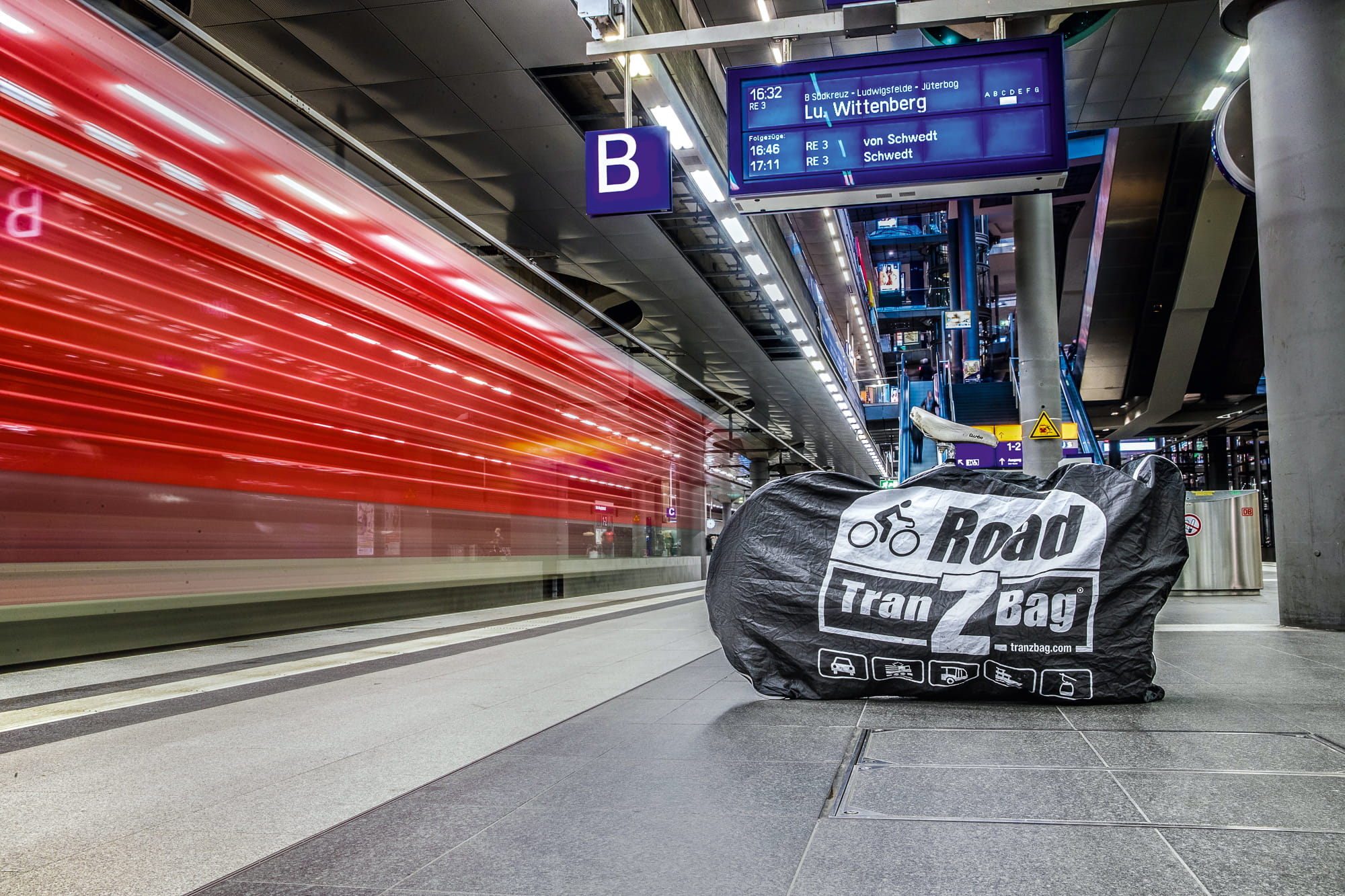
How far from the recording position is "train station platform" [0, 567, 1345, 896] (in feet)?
7.07

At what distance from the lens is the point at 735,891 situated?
2.04 metres

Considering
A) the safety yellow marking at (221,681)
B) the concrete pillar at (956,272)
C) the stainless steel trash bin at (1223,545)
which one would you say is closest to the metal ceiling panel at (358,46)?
the safety yellow marking at (221,681)

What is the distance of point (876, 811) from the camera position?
2.63 meters

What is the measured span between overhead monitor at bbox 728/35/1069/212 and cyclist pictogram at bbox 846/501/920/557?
4.25m

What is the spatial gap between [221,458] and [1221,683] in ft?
19.0

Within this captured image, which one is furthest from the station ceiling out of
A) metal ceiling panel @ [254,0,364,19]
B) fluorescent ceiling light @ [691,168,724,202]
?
fluorescent ceiling light @ [691,168,724,202]

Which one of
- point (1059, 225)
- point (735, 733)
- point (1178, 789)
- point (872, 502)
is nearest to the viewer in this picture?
point (1178, 789)

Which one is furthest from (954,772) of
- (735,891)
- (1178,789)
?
(735,891)

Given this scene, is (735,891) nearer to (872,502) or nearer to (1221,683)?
(872,502)

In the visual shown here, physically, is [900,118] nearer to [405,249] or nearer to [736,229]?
[405,249]

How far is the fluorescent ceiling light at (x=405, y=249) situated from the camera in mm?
7523

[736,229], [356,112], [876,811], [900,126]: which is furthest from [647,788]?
[736,229]

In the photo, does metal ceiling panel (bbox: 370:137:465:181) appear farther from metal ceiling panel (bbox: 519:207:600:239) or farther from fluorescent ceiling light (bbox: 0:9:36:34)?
fluorescent ceiling light (bbox: 0:9:36:34)

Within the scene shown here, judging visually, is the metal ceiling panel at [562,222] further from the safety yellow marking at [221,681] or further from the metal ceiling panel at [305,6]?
the safety yellow marking at [221,681]
